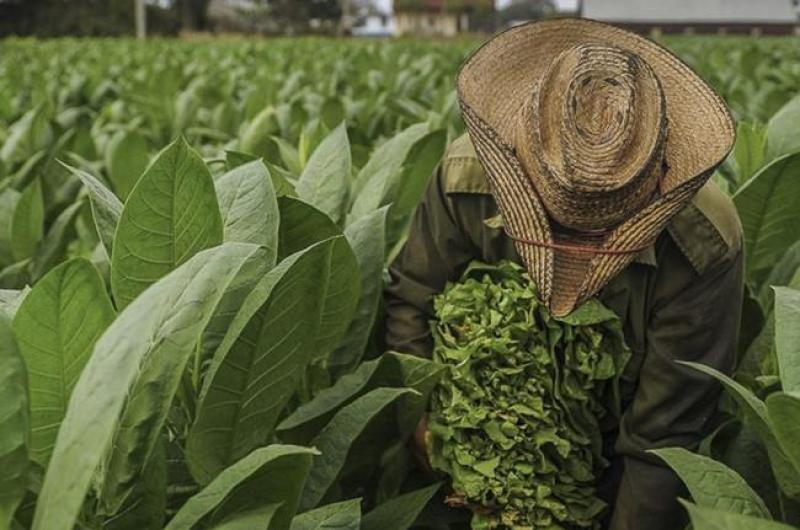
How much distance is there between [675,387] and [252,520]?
2.71 feet

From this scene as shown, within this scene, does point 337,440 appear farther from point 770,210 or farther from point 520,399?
point 770,210

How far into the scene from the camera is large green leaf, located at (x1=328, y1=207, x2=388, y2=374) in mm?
1956

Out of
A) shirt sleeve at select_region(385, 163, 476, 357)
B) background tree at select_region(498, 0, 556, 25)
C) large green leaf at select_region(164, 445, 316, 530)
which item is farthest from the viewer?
background tree at select_region(498, 0, 556, 25)

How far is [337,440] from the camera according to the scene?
168 cm

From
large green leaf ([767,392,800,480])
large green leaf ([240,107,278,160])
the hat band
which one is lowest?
large green leaf ([240,107,278,160])

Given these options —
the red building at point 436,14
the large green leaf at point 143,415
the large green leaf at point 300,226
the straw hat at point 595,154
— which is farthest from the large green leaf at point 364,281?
the red building at point 436,14

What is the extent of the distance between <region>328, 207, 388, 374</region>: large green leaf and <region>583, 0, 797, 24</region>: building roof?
128ft

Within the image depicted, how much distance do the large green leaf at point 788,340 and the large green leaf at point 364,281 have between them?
0.72m

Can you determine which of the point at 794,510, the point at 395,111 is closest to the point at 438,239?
the point at 794,510

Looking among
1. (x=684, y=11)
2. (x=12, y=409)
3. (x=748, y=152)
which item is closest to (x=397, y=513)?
(x=12, y=409)

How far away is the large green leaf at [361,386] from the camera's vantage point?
179 centimetres

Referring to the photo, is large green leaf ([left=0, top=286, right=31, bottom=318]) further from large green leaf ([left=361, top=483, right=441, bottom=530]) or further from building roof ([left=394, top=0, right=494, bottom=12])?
building roof ([left=394, top=0, right=494, bottom=12])

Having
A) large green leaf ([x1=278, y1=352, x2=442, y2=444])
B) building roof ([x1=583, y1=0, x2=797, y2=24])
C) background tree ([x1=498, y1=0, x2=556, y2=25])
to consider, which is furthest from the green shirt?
background tree ([x1=498, y1=0, x2=556, y2=25])

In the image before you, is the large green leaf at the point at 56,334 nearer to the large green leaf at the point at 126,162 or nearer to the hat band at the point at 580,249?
the hat band at the point at 580,249
